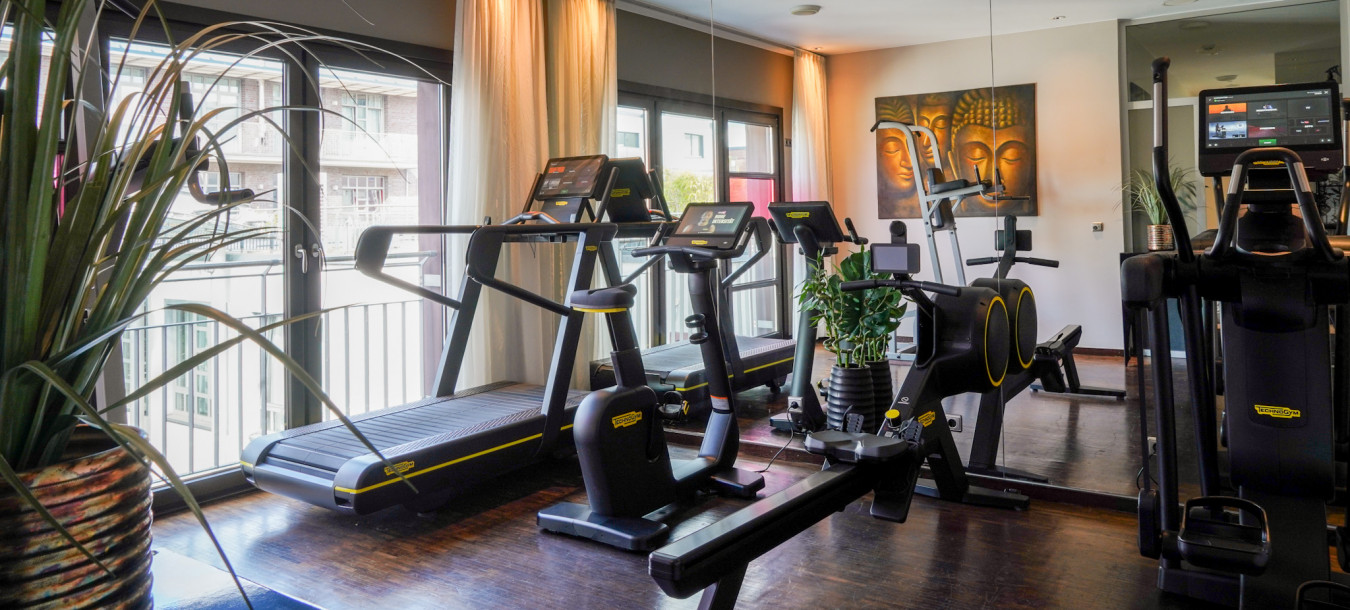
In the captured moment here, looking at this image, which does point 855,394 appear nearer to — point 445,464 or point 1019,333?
point 1019,333

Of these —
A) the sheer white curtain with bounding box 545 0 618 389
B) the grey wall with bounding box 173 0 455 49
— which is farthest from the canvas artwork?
the grey wall with bounding box 173 0 455 49

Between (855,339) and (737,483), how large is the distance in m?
0.83

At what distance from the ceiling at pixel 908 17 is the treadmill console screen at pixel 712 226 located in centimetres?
84

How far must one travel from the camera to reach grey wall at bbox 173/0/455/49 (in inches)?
157

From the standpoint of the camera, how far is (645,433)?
337cm

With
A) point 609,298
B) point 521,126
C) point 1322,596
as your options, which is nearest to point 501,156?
point 521,126

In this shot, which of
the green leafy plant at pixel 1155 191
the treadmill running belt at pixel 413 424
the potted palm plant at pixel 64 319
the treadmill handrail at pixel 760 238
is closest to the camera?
the potted palm plant at pixel 64 319

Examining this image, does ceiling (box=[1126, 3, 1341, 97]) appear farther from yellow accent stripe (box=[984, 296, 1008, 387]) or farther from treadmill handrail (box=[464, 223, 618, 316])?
treadmill handrail (box=[464, 223, 618, 316])

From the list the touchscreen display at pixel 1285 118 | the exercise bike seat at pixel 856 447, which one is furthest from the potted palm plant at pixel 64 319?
the touchscreen display at pixel 1285 118

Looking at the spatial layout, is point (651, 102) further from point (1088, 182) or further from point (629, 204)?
point (1088, 182)

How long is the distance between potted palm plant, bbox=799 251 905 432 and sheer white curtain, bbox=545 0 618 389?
1.56 meters

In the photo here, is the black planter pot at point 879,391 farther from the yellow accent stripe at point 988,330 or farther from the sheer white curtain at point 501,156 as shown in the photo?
the sheer white curtain at point 501,156

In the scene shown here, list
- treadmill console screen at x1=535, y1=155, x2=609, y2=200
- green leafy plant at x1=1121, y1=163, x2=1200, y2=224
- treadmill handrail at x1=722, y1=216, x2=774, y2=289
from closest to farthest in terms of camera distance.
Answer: green leafy plant at x1=1121, y1=163, x2=1200, y2=224 < treadmill handrail at x1=722, y1=216, x2=774, y2=289 < treadmill console screen at x1=535, y1=155, x2=609, y2=200

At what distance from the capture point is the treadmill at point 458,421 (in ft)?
11.1
